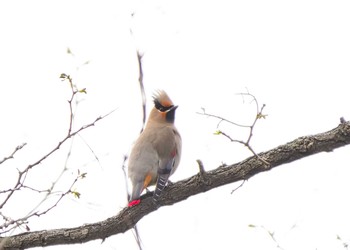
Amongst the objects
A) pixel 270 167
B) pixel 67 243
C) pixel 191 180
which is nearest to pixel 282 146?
pixel 270 167

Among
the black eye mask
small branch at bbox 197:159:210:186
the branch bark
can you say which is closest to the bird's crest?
the black eye mask

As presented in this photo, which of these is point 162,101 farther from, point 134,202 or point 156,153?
point 134,202

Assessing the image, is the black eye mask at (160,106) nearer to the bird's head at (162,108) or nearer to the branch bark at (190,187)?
the bird's head at (162,108)

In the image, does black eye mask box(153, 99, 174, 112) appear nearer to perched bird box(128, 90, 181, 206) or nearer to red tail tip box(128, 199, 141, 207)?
perched bird box(128, 90, 181, 206)

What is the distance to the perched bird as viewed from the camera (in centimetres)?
540

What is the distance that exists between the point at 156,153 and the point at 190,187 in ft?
4.42

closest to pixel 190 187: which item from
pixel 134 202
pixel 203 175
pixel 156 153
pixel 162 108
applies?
pixel 203 175

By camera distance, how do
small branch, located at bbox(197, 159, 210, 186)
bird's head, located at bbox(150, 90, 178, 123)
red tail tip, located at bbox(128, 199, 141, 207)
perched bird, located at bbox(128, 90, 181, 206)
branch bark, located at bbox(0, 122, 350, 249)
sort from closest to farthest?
branch bark, located at bbox(0, 122, 350, 249)
small branch, located at bbox(197, 159, 210, 186)
red tail tip, located at bbox(128, 199, 141, 207)
perched bird, located at bbox(128, 90, 181, 206)
bird's head, located at bbox(150, 90, 178, 123)

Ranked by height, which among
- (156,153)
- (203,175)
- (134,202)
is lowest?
(203,175)

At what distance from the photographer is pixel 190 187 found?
438cm

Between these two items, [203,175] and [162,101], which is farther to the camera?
[162,101]

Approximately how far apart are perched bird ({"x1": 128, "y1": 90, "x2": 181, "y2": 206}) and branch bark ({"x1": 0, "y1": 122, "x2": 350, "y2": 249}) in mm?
364

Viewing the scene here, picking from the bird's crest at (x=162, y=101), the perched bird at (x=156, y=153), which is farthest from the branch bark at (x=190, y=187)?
the bird's crest at (x=162, y=101)

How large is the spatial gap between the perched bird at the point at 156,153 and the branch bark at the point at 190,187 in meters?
0.36
